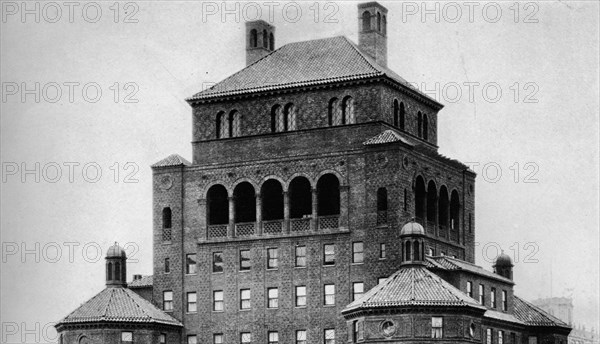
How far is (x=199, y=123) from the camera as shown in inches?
4555

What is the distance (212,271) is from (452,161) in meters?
19.6

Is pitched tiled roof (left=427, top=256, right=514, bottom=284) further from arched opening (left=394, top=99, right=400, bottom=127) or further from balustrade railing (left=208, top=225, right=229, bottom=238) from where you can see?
balustrade railing (left=208, top=225, right=229, bottom=238)

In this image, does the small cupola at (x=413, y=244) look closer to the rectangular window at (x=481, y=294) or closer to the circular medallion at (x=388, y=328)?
the circular medallion at (x=388, y=328)

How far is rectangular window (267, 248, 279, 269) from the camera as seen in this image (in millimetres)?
111062

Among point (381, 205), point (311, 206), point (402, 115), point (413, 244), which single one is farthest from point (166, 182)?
point (413, 244)

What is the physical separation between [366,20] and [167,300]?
25699 millimetres

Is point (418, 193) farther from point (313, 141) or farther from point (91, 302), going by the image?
point (91, 302)

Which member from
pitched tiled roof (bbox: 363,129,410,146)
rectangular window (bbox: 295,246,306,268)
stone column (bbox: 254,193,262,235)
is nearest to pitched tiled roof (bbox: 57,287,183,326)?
stone column (bbox: 254,193,262,235)

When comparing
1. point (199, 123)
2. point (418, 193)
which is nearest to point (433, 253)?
point (418, 193)

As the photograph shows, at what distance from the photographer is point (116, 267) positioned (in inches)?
4451

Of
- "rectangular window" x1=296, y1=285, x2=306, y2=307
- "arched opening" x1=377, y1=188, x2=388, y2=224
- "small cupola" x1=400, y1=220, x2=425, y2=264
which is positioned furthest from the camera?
"rectangular window" x1=296, y1=285, x2=306, y2=307

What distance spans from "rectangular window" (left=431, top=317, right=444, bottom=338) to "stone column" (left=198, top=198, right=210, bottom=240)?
21515 mm

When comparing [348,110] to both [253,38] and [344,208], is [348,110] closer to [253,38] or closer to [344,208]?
[344,208]

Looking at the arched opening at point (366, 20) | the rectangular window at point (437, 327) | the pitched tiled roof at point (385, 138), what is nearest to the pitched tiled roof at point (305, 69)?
the arched opening at point (366, 20)
